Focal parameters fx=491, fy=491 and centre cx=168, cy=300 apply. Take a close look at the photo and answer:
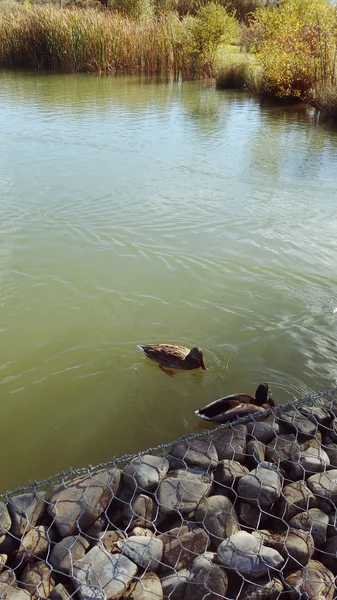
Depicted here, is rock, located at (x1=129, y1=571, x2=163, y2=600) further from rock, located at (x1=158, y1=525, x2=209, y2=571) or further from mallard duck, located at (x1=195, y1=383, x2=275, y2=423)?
mallard duck, located at (x1=195, y1=383, x2=275, y2=423)

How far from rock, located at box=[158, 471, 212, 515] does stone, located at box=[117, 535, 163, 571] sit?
0.21m

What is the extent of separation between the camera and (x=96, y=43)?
20188 mm

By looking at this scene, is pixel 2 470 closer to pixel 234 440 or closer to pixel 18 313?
pixel 234 440

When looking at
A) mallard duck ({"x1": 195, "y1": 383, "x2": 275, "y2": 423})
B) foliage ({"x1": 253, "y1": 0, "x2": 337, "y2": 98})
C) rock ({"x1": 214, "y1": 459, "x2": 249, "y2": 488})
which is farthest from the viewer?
foliage ({"x1": 253, "y1": 0, "x2": 337, "y2": 98})

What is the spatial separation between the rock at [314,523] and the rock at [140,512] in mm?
734

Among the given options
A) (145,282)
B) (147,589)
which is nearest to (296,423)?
(147,589)

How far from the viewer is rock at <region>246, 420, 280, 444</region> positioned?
123 inches

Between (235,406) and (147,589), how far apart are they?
1.37 m

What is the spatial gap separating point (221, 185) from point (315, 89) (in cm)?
855

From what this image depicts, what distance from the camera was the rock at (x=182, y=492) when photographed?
8.52ft

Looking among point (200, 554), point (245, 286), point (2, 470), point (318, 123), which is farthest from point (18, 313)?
point (318, 123)

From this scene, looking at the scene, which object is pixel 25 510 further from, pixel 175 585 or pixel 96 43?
pixel 96 43

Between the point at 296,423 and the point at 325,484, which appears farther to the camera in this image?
the point at 296,423

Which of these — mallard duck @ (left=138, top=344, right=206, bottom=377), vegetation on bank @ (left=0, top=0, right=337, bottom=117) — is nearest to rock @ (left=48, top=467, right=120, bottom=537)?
mallard duck @ (left=138, top=344, right=206, bottom=377)
